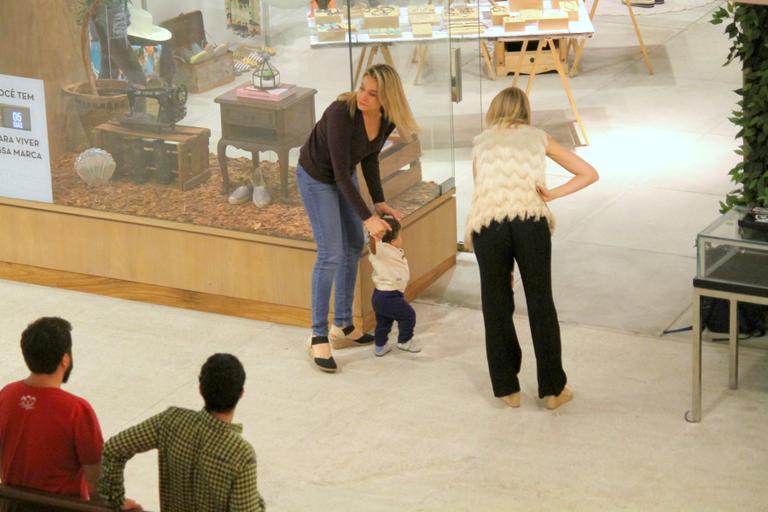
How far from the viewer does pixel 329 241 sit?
645cm

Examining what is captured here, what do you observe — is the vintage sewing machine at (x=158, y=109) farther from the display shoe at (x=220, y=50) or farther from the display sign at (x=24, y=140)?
the display sign at (x=24, y=140)

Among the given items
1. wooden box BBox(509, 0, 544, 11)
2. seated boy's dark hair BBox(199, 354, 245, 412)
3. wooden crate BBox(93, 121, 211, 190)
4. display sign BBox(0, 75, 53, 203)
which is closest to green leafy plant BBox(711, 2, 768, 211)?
wooden crate BBox(93, 121, 211, 190)

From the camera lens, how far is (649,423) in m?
Result: 5.90

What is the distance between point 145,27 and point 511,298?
2.56 meters

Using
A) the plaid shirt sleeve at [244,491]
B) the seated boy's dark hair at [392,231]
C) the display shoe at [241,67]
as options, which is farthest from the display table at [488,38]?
the plaid shirt sleeve at [244,491]

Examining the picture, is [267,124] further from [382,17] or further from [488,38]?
[488,38]

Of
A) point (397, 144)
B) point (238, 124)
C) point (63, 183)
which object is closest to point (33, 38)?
point (63, 183)

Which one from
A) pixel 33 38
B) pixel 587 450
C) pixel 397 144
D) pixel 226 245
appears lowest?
pixel 587 450

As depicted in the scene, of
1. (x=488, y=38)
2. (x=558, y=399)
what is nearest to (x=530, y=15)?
(x=488, y=38)

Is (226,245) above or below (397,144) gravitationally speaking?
below

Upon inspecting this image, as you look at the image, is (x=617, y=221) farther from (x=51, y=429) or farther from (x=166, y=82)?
(x=51, y=429)

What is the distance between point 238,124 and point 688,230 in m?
3.07

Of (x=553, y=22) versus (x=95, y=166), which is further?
(x=553, y=22)

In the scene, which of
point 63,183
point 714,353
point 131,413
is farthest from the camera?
point 63,183
